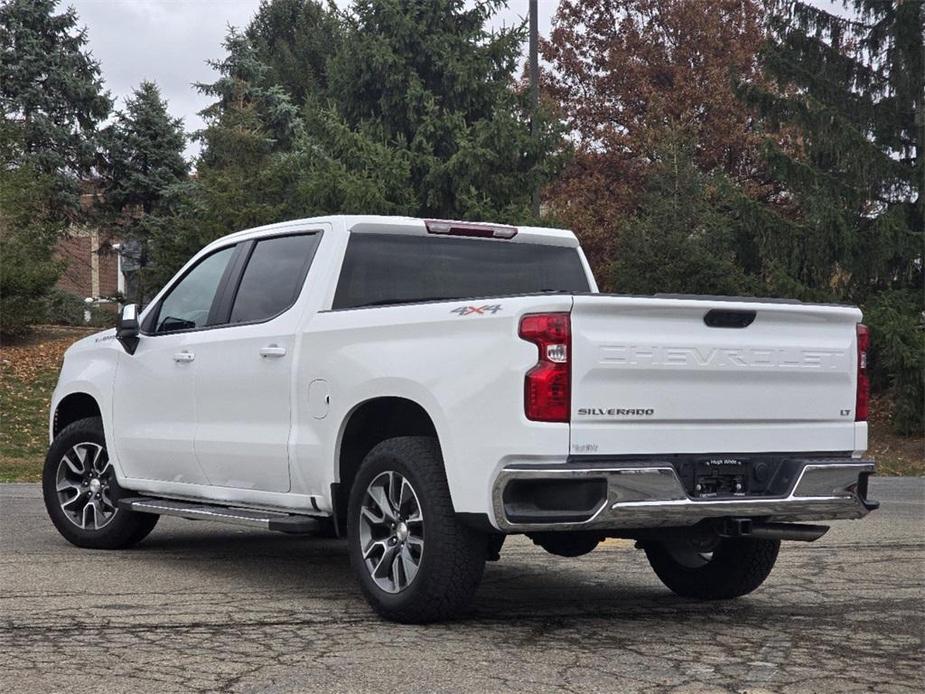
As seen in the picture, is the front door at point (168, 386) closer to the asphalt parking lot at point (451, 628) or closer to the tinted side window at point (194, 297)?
the tinted side window at point (194, 297)

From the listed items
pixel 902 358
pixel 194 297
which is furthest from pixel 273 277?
pixel 902 358

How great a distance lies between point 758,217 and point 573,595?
19.5 metres

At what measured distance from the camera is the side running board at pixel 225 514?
732cm

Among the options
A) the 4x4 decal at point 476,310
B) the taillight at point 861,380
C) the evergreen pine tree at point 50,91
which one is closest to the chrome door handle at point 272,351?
the 4x4 decal at point 476,310

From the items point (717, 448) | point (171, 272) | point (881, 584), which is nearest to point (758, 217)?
point (171, 272)

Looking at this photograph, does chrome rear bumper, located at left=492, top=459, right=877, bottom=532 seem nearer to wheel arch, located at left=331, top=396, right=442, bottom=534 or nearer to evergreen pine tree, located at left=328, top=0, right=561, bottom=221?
wheel arch, located at left=331, top=396, right=442, bottom=534

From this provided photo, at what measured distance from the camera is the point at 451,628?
259 inches

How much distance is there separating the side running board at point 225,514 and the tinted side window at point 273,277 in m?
1.06

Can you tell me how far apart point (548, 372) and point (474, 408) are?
397 millimetres

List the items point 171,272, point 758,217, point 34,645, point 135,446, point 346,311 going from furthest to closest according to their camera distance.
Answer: point 171,272
point 758,217
point 135,446
point 346,311
point 34,645

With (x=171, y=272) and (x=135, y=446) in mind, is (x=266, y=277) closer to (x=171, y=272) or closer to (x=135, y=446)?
(x=135, y=446)

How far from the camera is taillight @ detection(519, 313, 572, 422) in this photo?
6.11 m

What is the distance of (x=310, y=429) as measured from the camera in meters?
7.31

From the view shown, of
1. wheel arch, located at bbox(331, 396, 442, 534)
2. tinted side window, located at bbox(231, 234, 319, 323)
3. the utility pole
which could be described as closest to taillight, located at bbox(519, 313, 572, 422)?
wheel arch, located at bbox(331, 396, 442, 534)
